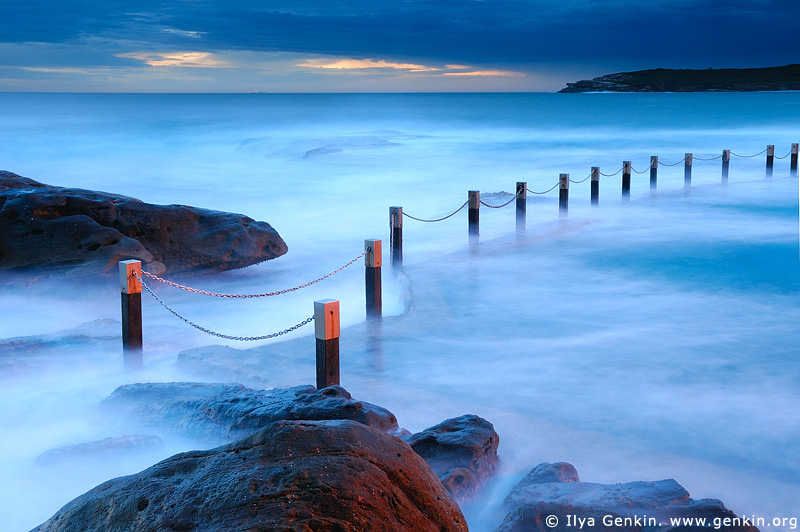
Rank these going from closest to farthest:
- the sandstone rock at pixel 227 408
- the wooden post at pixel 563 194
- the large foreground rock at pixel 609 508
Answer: the large foreground rock at pixel 609 508
the sandstone rock at pixel 227 408
the wooden post at pixel 563 194

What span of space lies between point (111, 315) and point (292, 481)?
6.66 metres

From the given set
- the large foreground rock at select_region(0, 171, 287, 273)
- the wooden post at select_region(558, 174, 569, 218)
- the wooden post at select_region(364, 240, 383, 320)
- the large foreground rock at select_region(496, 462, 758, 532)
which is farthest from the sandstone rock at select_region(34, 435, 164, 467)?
the wooden post at select_region(558, 174, 569, 218)

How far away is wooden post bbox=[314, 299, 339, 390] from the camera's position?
15.8ft

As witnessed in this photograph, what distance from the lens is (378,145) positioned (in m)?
34.1

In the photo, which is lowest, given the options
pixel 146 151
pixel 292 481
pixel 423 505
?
pixel 423 505

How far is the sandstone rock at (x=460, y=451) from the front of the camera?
3.81 meters

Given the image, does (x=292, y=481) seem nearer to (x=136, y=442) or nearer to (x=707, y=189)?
(x=136, y=442)

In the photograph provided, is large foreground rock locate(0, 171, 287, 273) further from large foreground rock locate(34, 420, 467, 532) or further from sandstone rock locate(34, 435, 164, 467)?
large foreground rock locate(34, 420, 467, 532)

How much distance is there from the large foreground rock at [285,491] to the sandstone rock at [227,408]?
1.40 m

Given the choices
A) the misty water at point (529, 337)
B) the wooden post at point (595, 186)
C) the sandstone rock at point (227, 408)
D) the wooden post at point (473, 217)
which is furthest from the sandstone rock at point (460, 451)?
the wooden post at point (595, 186)

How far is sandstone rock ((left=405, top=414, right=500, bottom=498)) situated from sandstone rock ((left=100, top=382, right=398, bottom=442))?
0.79 ft

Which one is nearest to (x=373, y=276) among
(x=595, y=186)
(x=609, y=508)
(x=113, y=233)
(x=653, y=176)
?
(x=113, y=233)

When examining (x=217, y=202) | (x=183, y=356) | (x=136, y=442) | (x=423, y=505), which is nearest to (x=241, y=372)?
(x=183, y=356)

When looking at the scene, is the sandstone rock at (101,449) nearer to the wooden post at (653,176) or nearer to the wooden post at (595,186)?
the wooden post at (595,186)
